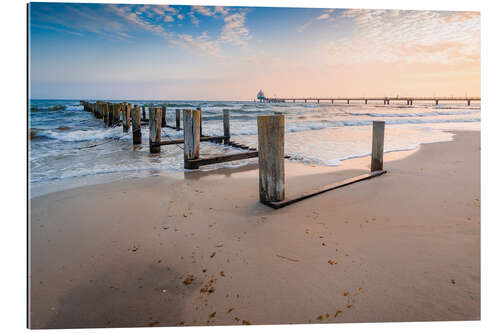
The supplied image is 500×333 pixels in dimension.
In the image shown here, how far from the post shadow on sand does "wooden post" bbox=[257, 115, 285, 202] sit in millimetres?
1320

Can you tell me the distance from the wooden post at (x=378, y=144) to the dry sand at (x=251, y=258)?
2.82ft

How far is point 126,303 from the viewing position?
4.90 feet

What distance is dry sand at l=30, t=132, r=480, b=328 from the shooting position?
4.80 feet

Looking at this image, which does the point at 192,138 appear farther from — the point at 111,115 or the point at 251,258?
the point at 111,115

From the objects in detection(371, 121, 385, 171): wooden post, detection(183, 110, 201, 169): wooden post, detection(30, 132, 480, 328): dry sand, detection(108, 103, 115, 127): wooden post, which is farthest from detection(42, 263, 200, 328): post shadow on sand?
detection(108, 103, 115, 127): wooden post

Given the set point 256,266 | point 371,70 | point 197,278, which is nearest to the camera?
point 197,278

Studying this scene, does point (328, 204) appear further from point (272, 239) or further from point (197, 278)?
point (197, 278)

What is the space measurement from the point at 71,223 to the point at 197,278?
61.3 inches

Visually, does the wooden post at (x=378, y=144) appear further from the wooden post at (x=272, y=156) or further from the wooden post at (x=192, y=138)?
the wooden post at (x=192, y=138)

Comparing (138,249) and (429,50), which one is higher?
(429,50)

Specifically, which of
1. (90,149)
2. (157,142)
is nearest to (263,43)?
(157,142)

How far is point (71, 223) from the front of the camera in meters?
2.51

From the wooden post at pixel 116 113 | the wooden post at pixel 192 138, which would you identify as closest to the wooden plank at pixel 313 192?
the wooden post at pixel 192 138

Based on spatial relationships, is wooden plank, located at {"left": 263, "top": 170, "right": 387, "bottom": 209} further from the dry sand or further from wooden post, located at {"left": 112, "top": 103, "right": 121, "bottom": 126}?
wooden post, located at {"left": 112, "top": 103, "right": 121, "bottom": 126}
